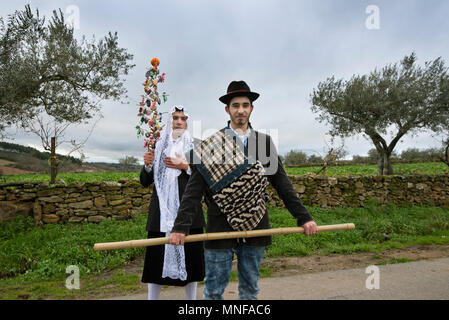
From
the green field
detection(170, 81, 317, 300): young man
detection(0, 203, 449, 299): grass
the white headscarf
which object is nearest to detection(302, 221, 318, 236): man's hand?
detection(170, 81, 317, 300): young man

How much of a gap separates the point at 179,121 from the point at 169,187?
78cm

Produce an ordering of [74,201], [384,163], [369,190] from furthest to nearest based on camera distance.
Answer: [384,163]
[369,190]
[74,201]

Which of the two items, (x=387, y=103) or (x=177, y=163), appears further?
(x=387, y=103)

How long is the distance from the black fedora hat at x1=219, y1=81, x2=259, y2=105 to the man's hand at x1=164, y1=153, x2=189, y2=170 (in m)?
0.91

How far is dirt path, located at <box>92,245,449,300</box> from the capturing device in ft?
12.8

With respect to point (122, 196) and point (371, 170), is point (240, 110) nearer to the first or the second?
point (122, 196)

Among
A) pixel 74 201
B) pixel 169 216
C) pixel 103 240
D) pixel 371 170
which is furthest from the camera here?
pixel 371 170

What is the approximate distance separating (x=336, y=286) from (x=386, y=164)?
13585 millimetres

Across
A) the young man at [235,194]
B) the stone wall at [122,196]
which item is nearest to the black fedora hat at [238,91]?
the young man at [235,194]

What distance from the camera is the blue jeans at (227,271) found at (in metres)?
2.24

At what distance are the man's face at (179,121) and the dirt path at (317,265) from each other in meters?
2.17

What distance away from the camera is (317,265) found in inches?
199

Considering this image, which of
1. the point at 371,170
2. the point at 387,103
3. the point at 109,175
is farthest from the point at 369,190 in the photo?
the point at 109,175

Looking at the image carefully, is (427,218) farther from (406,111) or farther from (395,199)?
(406,111)
